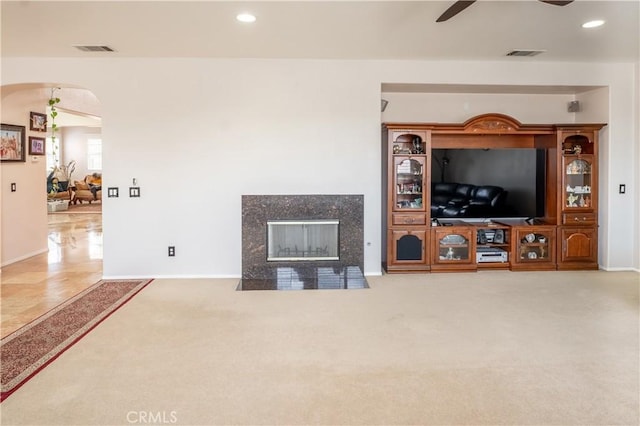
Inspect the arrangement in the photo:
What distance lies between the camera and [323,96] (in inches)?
214

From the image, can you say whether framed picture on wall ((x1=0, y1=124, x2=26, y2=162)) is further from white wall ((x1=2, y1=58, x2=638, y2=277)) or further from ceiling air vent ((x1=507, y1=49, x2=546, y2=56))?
ceiling air vent ((x1=507, y1=49, x2=546, y2=56))

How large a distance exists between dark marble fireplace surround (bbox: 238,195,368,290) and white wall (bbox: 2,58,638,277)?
125 millimetres

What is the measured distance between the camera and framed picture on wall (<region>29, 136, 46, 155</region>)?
21.8 ft

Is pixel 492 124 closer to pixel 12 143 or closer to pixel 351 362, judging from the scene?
pixel 351 362

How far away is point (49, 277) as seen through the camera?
5.50 m

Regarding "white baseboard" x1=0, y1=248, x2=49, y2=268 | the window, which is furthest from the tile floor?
the window

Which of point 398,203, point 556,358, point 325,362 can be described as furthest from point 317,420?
point 398,203

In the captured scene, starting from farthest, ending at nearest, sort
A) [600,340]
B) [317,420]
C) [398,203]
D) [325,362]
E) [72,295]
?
[398,203], [72,295], [600,340], [325,362], [317,420]

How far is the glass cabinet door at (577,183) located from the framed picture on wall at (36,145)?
7112mm

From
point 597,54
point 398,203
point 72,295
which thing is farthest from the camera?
point 398,203

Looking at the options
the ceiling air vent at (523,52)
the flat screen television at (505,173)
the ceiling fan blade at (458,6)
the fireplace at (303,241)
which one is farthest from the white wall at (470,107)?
the ceiling fan blade at (458,6)

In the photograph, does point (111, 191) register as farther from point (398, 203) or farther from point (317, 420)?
point (317, 420)

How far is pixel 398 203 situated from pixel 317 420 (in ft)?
12.0

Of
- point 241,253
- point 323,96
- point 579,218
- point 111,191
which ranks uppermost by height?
point 323,96
